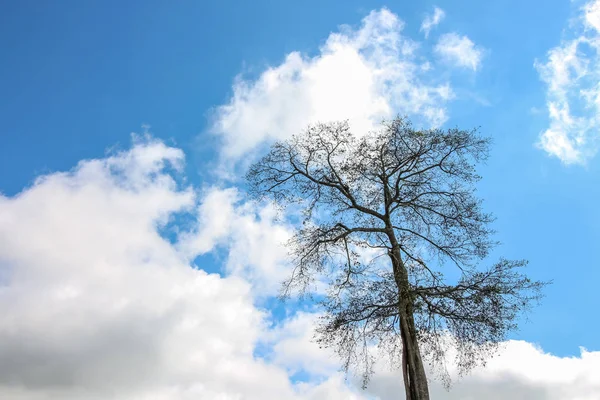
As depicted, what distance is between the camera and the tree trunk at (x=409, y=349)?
47.6 feet

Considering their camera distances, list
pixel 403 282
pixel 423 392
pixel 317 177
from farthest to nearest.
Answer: pixel 317 177, pixel 403 282, pixel 423 392

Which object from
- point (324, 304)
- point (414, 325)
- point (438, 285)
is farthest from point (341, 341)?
point (438, 285)

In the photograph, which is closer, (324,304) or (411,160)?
(324,304)

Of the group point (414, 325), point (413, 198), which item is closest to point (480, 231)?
point (413, 198)

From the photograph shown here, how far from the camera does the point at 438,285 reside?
50.9ft

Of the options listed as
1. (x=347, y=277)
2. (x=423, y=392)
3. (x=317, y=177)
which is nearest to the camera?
(x=423, y=392)

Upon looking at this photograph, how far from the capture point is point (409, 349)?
1487 cm

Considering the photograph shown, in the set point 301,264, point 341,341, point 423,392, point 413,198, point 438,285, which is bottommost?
point 423,392

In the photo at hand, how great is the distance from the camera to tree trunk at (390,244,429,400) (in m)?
14.5

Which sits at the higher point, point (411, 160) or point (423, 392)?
point (411, 160)

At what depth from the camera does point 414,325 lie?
15070 millimetres

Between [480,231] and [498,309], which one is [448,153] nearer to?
[480,231]

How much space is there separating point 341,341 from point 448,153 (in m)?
6.74

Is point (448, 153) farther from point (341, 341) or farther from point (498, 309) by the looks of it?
point (341, 341)
